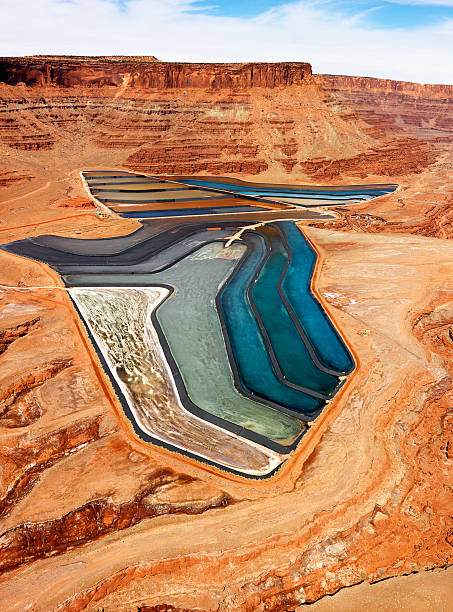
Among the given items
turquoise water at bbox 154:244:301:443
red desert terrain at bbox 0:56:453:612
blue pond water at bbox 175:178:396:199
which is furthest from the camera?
blue pond water at bbox 175:178:396:199

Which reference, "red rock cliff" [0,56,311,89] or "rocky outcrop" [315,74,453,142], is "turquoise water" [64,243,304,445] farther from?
"rocky outcrop" [315,74,453,142]

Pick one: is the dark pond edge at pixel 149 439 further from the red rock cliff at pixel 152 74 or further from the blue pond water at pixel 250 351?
the red rock cliff at pixel 152 74

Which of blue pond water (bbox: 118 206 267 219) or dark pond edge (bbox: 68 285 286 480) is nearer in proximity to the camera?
dark pond edge (bbox: 68 285 286 480)

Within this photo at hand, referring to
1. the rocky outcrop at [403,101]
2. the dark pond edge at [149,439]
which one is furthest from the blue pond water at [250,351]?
the rocky outcrop at [403,101]

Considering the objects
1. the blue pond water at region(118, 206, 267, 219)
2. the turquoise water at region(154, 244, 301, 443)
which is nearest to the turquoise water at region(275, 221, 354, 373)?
the turquoise water at region(154, 244, 301, 443)

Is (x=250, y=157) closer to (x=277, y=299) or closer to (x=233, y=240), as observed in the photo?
(x=233, y=240)

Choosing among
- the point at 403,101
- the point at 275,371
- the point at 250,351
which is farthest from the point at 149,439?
the point at 403,101
